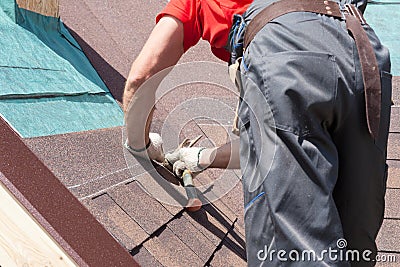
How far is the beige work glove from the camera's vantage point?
9.10 ft

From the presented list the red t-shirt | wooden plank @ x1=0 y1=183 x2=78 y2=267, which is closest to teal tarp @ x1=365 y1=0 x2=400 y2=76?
the red t-shirt

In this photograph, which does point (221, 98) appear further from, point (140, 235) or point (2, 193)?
point (2, 193)

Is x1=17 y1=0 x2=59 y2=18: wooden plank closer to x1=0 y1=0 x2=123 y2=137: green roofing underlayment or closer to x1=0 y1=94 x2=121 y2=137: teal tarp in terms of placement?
x1=0 y1=0 x2=123 y2=137: green roofing underlayment

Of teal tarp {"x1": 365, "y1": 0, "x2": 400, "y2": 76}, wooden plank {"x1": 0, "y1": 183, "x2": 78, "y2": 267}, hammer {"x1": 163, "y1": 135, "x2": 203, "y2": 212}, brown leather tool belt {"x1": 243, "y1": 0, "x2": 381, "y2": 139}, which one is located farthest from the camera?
teal tarp {"x1": 365, "y1": 0, "x2": 400, "y2": 76}

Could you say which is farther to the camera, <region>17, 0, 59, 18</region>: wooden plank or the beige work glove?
<region>17, 0, 59, 18</region>: wooden plank

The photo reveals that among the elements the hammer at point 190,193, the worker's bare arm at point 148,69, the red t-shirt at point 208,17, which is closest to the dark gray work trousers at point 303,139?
the red t-shirt at point 208,17

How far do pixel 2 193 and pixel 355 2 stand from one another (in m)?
1.18

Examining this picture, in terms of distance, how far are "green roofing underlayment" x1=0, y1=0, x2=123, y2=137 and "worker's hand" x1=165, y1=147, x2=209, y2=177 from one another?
1.39 ft

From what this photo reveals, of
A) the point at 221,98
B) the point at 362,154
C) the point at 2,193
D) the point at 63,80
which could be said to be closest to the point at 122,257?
the point at 2,193

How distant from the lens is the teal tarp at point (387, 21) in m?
5.55

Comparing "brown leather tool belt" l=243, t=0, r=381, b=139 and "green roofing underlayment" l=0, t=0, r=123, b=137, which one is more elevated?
"brown leather tool belt" l=243, t=0, r=381, b=139
